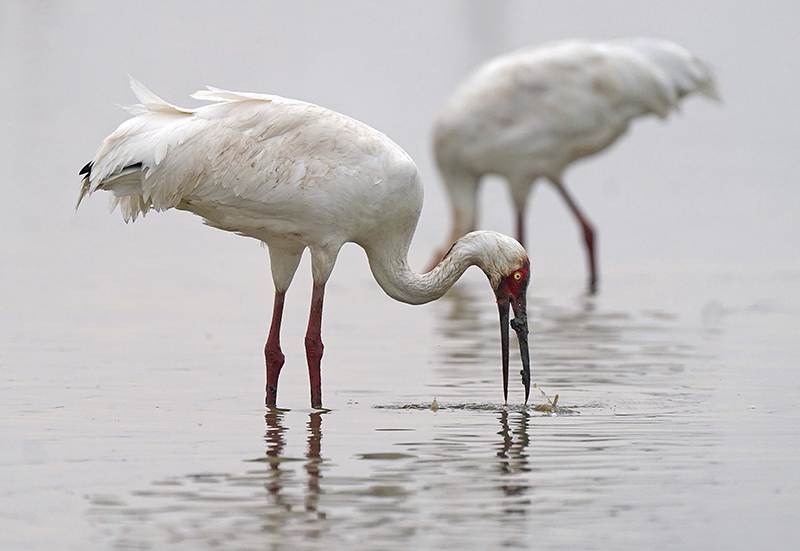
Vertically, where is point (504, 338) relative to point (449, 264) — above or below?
below

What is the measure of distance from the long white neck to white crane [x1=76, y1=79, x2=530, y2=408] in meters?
0.01

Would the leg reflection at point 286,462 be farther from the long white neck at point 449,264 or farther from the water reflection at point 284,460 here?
the long white neck at point 449,264

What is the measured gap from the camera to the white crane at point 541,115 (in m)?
17.2

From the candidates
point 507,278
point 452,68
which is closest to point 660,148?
point 452,68

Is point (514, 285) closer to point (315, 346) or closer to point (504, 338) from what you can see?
point (504, 338)

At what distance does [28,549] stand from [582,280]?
38.0ft

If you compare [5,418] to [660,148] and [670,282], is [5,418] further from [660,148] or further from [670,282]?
[660,148]

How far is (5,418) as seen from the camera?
863 cm

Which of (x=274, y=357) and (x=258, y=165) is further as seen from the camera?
(x=274, y=357)

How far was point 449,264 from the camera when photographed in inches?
392

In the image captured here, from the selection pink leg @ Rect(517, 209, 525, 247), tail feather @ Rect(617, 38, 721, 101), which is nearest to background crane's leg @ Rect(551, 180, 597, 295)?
pink leg @ Rect(517, 209, 525, 247)

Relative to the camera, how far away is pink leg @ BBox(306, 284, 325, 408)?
950 cm

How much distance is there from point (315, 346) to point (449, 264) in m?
0.94

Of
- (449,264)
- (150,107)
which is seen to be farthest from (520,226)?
(150,107)
